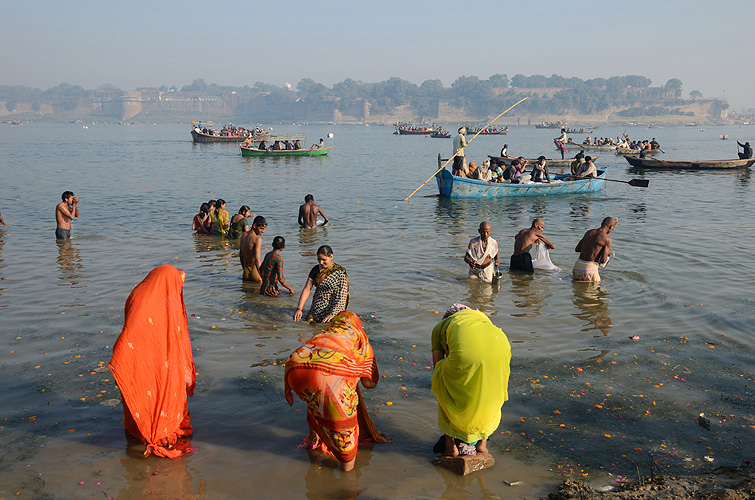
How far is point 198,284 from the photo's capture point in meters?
11.3

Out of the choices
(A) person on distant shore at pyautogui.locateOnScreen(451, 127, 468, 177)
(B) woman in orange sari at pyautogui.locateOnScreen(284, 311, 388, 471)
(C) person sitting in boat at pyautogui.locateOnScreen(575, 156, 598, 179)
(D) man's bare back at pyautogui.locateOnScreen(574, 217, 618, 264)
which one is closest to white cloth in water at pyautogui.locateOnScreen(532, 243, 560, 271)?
(D) man's bare back at pyautogui.locateOnScreen(574, 217, 618, 264)

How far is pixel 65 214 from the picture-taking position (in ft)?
49.2

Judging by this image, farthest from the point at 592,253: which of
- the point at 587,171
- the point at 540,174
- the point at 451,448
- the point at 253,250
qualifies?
the point at 587,171

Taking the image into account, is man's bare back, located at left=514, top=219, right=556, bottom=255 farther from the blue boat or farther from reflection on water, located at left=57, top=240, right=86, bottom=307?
the blue boat

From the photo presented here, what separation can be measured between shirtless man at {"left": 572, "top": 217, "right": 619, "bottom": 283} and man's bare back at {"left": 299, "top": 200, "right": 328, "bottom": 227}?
309 inches

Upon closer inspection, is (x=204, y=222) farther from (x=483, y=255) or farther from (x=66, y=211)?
(x=483, y=255)

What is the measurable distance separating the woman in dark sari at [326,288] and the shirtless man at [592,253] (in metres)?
5.26

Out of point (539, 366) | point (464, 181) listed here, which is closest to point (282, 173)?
point (464, 181)

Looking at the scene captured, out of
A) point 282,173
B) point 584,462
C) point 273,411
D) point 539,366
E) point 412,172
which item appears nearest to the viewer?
point 584,462

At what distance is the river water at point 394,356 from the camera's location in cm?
515

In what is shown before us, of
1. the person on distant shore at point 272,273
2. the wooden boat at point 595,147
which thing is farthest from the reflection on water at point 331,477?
the wooden boat at point 595,147

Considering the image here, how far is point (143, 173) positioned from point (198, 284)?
27937 millimetres

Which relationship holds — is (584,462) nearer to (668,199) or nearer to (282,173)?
(668,199)

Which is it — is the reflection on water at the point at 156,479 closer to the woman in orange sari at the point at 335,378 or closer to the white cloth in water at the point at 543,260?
the woman in orange sari at the point at 335,378
